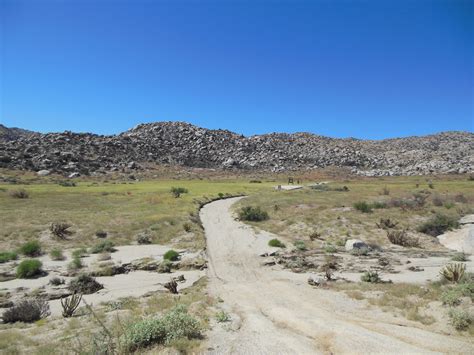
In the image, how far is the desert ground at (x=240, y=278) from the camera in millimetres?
9273

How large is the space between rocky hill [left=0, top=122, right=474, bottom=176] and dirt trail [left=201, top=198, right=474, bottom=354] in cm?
8921

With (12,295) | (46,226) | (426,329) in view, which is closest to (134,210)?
(46,226)

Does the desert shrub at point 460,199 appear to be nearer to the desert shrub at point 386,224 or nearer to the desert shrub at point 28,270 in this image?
the desert shrub at point 386,224

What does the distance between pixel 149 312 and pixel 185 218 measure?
22.4m

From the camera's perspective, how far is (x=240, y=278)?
1825cm

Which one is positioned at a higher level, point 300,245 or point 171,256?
point 300,245

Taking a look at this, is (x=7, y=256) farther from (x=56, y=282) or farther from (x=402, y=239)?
(x=402, y=239)

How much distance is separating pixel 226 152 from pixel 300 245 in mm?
117289

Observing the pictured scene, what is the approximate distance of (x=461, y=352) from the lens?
837 centimetres

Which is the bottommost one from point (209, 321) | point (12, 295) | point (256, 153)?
point (12, 295)

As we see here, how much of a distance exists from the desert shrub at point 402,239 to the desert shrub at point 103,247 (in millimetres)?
22282

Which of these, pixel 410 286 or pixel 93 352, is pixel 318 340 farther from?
pixel 410 286

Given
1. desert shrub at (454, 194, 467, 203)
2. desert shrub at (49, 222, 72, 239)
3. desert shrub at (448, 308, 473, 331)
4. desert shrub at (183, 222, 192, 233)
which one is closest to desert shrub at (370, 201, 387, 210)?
desert shrub at (454, 194, 467, 203)

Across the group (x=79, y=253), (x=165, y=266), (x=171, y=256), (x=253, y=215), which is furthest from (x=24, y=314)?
(x=253, y=215)
